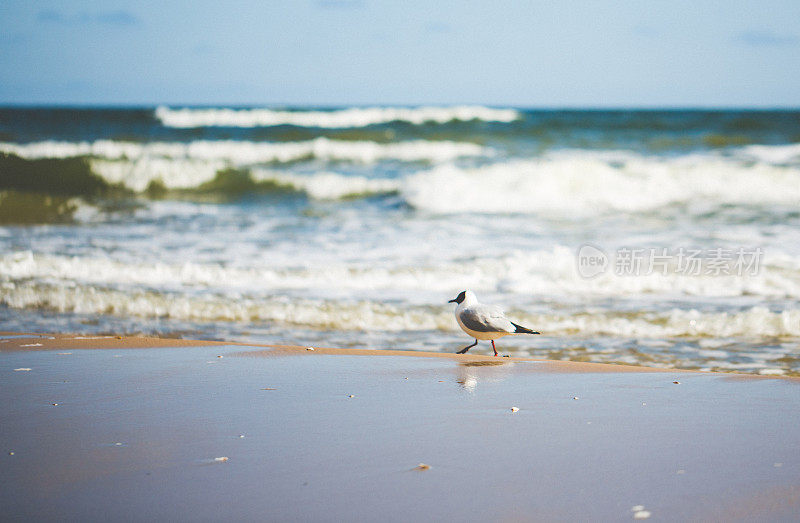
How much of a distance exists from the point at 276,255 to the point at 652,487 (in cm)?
595

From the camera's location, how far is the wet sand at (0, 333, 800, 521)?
2.30 meters

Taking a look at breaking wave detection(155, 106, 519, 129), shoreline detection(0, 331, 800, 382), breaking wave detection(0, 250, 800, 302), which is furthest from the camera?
breaking wave detection(155, 106, 519, 129)

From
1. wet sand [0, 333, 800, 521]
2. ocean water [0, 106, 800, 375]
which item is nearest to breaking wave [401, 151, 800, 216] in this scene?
ocean water [0, 106, 800, 375]

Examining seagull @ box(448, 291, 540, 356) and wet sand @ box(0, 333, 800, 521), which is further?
seagull @ box(448, 291, 540, 356)

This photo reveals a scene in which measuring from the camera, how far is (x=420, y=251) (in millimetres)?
8086

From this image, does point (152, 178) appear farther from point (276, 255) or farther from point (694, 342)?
point (694, 342)

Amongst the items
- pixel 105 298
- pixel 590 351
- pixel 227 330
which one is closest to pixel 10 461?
pixel 227 330

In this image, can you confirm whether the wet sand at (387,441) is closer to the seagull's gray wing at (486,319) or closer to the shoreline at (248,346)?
the shoreline at (248,346)

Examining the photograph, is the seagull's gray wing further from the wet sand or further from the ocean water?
the ocean water

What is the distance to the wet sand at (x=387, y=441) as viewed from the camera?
90.5 inches

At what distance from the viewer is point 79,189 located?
53.8 feet

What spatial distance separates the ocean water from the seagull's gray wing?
460 millimetres

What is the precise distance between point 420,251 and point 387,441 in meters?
5.32

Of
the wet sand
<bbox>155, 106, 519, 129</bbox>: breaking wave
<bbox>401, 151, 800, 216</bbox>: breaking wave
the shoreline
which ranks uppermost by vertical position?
<bbox>155, 106, 519, 129</bbox>: breaking wave
